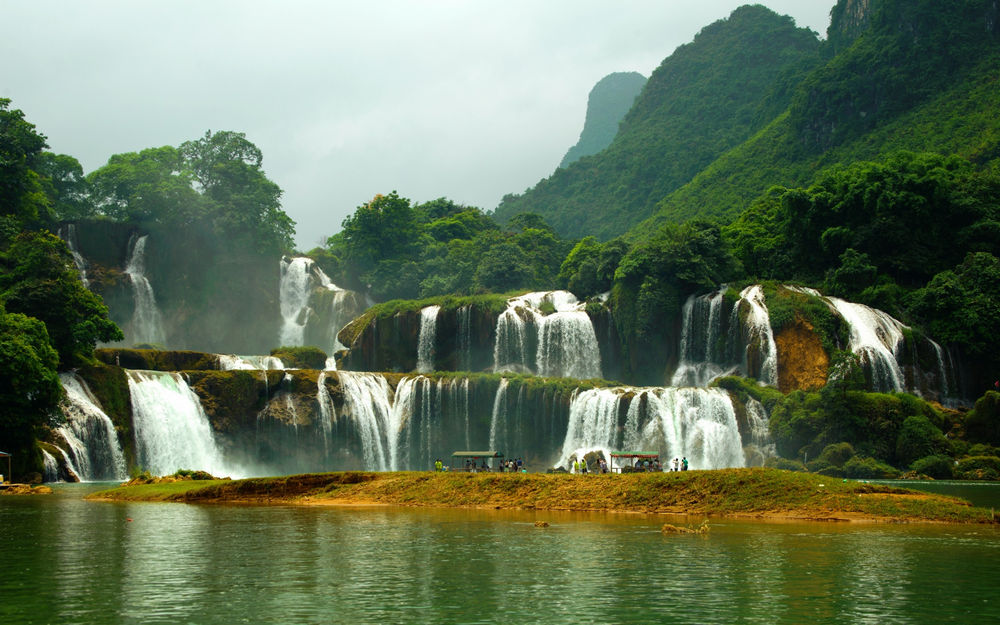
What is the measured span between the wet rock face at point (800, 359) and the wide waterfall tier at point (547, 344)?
1229 centimetres

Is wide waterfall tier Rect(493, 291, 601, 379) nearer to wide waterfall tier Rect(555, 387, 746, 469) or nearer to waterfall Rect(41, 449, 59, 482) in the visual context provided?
wide waterfall tier Rect(555, 387, 746, 469)

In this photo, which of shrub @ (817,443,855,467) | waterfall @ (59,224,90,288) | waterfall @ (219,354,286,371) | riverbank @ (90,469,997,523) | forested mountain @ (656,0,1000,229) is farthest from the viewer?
forested mountain @ (656,0,1000,229)

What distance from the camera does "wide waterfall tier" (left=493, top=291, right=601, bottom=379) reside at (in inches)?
2287

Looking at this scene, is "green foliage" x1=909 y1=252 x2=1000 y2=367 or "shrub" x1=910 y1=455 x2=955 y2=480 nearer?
"shrub" x1=910 y1=455 x2=955 y2=480

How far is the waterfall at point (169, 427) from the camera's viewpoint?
143 feet

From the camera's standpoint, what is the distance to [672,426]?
148ft

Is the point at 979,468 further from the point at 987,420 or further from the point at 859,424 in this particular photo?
the point at 859,424

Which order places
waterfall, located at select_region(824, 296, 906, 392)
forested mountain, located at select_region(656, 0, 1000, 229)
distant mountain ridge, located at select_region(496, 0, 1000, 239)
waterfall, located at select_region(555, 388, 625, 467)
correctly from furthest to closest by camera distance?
distant mountain ridge, located at select_region(496, 0, 1000, 239), forested mountain, located at select_region(656, 0, 1000, 229), waterfall, located at select_region(824, 296, 906, 392), waterfall, located at select_region(555, 388, 625, 467)

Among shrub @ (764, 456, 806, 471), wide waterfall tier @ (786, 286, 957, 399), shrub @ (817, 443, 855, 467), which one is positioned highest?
wide waterfall tier @ (786, 286, 957, 399)

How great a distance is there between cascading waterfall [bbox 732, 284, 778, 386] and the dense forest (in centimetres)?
163

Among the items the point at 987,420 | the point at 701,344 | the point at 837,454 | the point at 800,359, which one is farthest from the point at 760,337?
the point at 987,420

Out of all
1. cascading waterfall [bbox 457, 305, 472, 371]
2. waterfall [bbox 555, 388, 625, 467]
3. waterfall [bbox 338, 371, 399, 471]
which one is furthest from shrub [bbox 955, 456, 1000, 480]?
cascading waterfall [bbox 457, 305, 472, 371]

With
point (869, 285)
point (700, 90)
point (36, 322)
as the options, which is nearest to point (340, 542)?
point (36, 322)

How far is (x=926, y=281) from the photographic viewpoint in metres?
58.0
